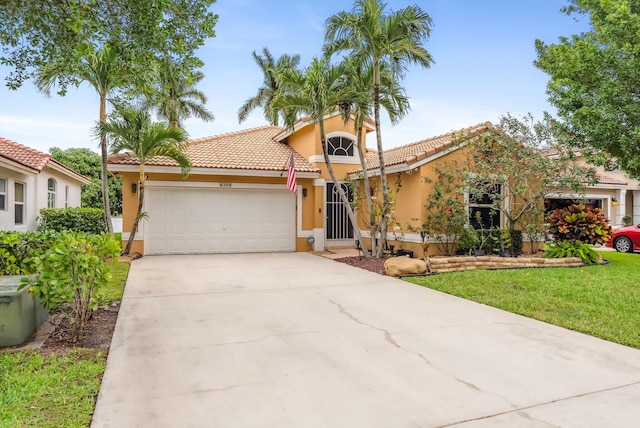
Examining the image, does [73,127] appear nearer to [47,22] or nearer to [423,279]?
[47,22]

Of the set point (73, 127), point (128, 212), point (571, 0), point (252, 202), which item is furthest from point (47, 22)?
point (73, 127)

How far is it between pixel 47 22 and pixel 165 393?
608 cm

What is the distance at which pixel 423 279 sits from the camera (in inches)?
364

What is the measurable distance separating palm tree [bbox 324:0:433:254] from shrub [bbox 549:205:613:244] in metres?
5.56

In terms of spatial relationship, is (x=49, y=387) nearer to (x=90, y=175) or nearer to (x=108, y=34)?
(x=108, y=34)

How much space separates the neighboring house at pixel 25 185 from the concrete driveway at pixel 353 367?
32.2 feet

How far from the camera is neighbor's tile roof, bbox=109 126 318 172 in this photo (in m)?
13.7

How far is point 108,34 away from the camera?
6586 millimetres

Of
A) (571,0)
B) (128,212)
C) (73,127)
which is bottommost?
(128,212)

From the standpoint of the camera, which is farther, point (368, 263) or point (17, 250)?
point (368, 263)

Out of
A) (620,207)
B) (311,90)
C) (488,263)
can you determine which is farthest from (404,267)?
(620,207)

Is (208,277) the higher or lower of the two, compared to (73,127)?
lower

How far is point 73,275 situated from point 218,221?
948 centimetres

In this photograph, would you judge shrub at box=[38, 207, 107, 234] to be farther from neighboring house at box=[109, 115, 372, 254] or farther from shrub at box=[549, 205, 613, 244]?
shrub at box=[549, 205, 613, 244]
